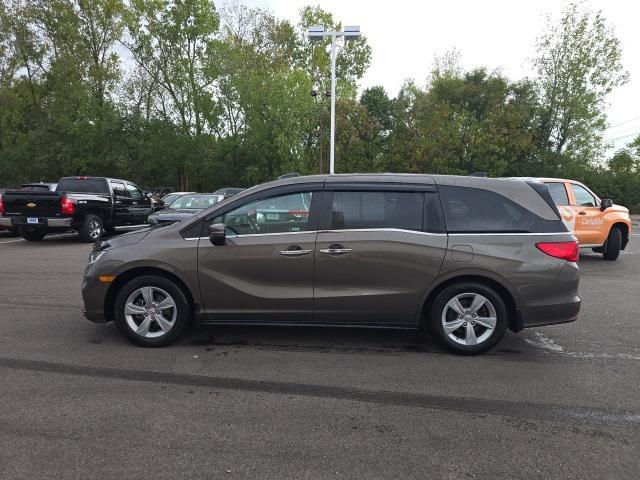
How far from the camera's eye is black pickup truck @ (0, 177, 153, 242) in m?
13.3

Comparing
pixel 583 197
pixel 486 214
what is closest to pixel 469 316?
pixel 486 214

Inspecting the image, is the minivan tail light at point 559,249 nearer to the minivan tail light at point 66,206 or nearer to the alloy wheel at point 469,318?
the alloy wheel at point 469,318

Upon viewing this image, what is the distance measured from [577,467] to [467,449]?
0.62 m

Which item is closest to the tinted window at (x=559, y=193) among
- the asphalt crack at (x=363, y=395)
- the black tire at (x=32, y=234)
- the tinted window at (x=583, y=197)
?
the tinted window at (x=583, y=197)

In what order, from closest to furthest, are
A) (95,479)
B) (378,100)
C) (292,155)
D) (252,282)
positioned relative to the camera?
(95,479) < (252,282) < (292,155) < (378,100)

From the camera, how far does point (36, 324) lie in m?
5.62

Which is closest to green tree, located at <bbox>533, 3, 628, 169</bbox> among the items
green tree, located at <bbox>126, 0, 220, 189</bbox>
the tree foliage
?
the tree foliage

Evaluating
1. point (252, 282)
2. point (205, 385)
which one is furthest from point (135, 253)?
point (205, 385)

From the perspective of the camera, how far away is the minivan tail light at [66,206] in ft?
43.5

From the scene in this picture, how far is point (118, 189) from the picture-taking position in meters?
15.2

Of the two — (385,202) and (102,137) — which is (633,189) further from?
(102,137)

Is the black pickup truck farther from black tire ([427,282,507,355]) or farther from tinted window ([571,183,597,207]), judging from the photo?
tinted window ([571,183,597,207])

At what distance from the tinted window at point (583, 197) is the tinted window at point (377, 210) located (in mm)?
7668

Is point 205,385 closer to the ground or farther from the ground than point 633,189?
closer to the ground
